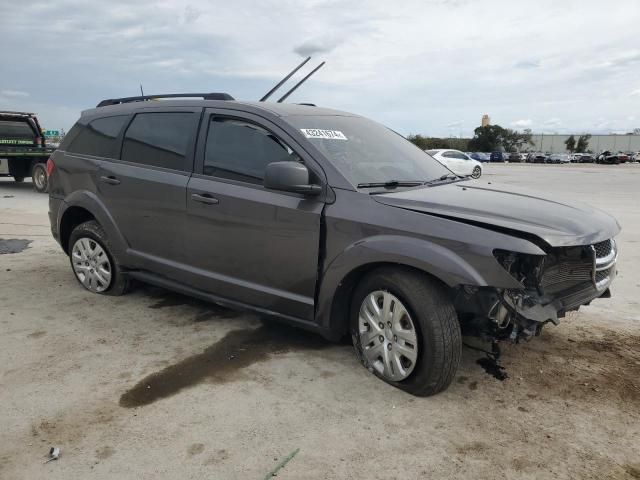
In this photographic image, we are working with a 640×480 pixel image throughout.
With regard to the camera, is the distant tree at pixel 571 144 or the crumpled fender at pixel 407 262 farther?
the distant tree at pixel 571 144

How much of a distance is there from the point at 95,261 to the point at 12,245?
3021mm

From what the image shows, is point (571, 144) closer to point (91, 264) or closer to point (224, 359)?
point (91, 264)

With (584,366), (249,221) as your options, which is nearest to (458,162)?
(584,366)

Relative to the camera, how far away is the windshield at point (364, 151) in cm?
341

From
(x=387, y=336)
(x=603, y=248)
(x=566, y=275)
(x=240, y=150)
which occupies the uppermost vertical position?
(x=240, y=150)

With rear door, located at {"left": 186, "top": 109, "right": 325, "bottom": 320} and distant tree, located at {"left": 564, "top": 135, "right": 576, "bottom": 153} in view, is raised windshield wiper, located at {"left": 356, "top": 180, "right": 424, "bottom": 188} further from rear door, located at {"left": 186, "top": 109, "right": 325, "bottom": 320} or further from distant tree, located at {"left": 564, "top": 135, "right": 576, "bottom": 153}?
distant tree, located at {"left": 564, "top": 135, "right": 576, "bottom": 153}

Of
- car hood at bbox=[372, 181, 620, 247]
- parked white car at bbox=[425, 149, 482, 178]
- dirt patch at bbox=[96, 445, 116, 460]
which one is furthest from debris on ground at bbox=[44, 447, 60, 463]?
parked white car at bbox=[425, 149, 482, 178]

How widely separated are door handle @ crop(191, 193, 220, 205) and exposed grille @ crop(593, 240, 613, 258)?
2445mm

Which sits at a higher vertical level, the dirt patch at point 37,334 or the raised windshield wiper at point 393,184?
the raised windshield wiper at point 393,184

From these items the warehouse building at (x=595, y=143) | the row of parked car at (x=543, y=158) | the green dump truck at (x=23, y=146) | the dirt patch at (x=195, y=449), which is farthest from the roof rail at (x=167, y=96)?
the warehouse building at (x=595, y=143)

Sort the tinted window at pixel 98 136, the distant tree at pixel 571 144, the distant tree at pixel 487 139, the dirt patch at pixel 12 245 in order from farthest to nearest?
the distant tree at pixel 571 144 → the distant tree at pixel 487 139 → the dirt patch at pixel 12 245 → the tinted window at pixel 98 136

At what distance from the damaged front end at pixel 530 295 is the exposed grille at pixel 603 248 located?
1 cm

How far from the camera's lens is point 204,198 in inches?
147

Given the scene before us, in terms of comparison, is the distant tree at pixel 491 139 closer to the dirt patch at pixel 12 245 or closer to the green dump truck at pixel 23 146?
the green dump truck at pixel 23 146
